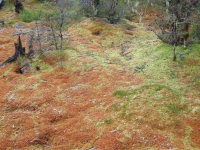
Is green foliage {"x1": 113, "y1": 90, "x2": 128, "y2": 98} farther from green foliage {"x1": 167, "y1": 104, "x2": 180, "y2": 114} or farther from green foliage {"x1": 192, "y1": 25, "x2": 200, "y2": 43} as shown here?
green foliage {"x1": 192, "y1": 25, "x2": 200, "y2": 43}

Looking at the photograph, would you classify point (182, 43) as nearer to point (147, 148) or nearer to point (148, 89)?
point (148, 89)

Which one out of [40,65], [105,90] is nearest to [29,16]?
[40,65]

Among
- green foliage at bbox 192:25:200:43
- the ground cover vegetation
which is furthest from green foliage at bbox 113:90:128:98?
green foliage at bbox 192:25:200:43

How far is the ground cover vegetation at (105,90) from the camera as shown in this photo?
18344mm

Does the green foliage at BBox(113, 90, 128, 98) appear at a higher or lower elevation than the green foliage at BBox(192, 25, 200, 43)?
A: lower

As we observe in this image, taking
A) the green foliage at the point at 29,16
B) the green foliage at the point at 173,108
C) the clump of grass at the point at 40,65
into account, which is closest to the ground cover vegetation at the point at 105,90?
the green foliage at the point at 173,108

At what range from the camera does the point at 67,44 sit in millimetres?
36031

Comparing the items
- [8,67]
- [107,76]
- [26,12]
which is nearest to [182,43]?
[107,76]

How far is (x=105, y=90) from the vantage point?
2409cm

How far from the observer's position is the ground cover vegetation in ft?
60.2

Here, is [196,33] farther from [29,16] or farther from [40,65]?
[29,16]

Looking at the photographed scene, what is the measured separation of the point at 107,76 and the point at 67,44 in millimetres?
11503

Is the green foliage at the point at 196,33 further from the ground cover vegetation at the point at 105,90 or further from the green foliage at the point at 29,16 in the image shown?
the green foliage at the point at 29,16

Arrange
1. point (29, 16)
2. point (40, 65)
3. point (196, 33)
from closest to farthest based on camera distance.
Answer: point (40, 65)
point (196, 33)
point (29, 16)
